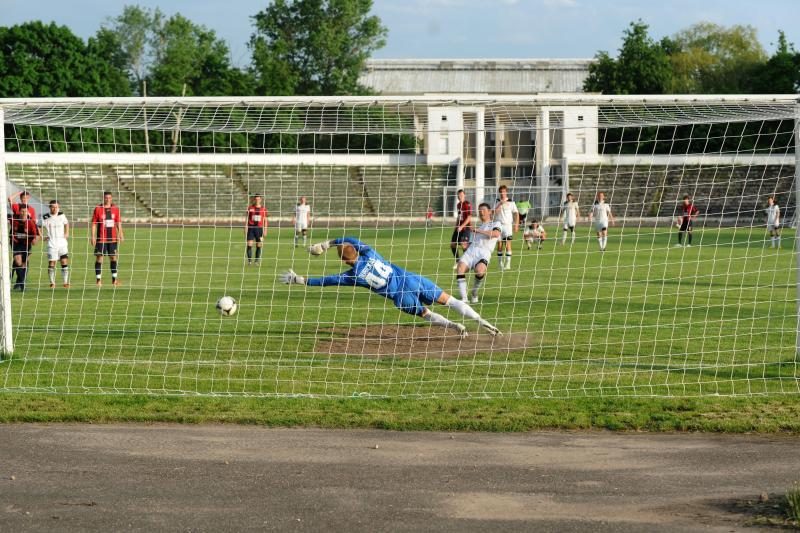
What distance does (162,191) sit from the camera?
4244cm

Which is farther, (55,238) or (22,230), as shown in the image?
(55,238)

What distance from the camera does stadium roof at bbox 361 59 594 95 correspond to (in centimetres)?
9081

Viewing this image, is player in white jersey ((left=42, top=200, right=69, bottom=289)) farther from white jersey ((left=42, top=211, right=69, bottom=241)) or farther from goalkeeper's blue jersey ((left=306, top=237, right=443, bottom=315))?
goalkeeper's blue jersey ((left=306, top=237, right=443, bottom=315))

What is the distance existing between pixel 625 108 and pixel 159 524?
669 centimetres

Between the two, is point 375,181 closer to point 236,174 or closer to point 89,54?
point 236,174

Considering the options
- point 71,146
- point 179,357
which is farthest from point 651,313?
point 71,146

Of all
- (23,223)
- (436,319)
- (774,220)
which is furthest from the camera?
(774,220)

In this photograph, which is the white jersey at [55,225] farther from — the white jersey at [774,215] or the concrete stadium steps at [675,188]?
Answer: the concrete stadium steps at [675,188]

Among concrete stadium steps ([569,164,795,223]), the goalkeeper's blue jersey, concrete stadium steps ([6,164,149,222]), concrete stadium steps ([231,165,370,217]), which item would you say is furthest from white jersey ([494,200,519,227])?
concrete stadium steps ([569,164,795,223])

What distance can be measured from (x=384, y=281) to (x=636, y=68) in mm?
62763

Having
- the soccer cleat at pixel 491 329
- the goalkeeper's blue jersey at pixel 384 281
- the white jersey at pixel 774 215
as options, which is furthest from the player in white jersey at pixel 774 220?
the goalkeeper's blue jersey at pixel 384 281

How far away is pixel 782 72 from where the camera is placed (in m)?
67.2

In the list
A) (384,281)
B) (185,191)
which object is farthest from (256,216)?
(185,191)

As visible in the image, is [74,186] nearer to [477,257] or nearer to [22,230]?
[22,230]
